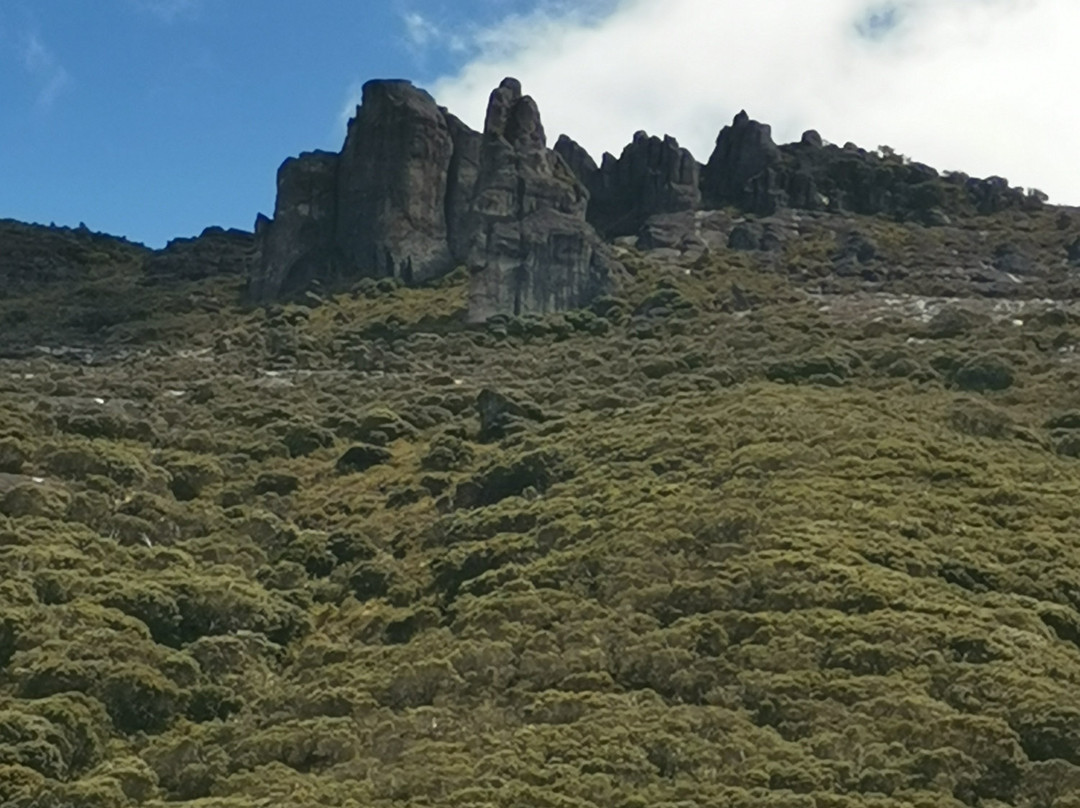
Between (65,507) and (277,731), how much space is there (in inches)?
500

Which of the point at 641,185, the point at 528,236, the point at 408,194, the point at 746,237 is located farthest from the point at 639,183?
the point at 528,236

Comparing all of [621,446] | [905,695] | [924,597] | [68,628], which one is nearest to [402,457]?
[621,446]

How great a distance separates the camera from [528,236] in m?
69.5

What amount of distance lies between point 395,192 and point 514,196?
23.4ft

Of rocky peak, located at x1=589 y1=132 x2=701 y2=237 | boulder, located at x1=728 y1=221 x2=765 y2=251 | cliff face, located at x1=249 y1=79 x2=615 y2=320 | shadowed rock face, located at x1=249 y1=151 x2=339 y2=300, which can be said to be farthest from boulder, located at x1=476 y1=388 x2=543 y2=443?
rocky peak, located at x1=589 y1=132 x2=701 y2=237

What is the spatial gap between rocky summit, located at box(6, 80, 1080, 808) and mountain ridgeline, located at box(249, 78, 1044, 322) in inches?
18.8

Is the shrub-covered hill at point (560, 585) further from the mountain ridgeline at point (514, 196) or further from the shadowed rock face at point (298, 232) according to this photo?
the shadowed rock face at point (298, 232)

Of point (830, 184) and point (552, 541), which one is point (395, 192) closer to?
point (830, 184)

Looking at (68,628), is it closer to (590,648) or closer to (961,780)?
(590,648)

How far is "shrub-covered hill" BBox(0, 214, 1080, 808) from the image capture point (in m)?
22.5

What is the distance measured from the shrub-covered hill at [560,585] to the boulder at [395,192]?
21.8 m

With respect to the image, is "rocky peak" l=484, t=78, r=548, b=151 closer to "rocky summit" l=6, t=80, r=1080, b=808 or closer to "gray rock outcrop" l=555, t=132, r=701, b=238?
"rocky summit" l=6, t=80, r=1080, b=808

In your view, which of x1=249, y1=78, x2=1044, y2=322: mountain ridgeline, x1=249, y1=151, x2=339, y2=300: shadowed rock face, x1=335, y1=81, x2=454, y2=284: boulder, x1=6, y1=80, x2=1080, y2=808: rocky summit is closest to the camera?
x1=6, y1=80, x2=1080, y2=808: rocky summit

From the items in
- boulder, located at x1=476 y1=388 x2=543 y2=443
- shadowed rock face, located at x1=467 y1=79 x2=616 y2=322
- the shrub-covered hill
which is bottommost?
the shrub-covered hill
